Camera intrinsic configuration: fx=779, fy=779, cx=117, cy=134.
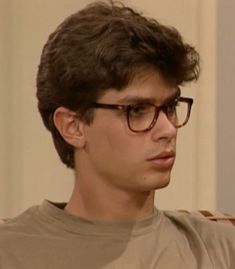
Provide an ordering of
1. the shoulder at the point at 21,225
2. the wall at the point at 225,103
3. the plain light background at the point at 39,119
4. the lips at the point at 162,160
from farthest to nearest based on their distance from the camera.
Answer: the wall at the point at 225,103, the plain light background at the point at 39,119, the shoulder at the point at 21,225, the lips at the point at 162,160

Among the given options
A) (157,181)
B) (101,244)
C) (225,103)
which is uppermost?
(225,103)

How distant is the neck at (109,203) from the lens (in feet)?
4.60

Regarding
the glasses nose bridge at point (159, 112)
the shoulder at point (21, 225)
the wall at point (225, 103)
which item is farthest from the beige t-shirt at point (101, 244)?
the wall at point (225, 103)

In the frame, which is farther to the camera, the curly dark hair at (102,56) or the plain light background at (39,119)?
the plain light background at (39,119)

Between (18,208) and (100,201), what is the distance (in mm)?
618

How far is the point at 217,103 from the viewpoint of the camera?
6.97 feet

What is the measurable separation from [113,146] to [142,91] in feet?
0.35

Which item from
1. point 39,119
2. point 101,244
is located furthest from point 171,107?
point 39,119

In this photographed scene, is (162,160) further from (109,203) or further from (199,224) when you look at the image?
(199,224)

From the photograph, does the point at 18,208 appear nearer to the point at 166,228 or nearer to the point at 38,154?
the point at 38,154

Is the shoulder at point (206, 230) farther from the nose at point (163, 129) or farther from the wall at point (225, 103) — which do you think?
the wall at point (225, 103)

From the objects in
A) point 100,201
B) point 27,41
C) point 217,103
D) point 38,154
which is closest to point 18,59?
point 27,41

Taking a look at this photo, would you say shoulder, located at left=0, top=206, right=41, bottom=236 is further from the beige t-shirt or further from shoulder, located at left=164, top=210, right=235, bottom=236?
shoulder, located at left=164, top=210, right=235, bottom=236

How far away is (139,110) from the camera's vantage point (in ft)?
4.41
